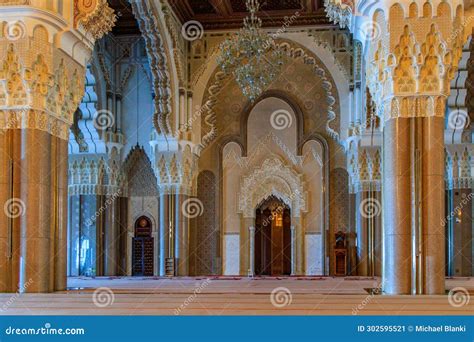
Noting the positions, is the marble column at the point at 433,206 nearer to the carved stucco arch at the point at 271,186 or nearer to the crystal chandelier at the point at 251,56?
the crystal chandelier at the point at 251,56

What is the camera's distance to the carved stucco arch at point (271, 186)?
1264 cm

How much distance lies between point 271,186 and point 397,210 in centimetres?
679

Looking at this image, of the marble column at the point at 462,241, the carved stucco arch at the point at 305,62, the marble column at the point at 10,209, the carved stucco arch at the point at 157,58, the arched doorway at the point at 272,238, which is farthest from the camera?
the arched doorway at the point at 272,238

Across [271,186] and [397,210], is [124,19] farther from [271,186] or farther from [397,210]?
[397,210]

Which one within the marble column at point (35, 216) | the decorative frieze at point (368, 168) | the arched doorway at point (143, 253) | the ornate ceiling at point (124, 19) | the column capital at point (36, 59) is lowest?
the arched doorway at point (143, 253)

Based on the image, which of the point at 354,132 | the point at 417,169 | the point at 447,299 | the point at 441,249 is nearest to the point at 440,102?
the point at 417,169

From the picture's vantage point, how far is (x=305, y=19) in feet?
40.2

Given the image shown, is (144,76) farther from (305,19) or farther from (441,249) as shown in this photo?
(441,249)

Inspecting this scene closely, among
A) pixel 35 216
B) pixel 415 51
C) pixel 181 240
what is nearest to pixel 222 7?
pixel 181 240

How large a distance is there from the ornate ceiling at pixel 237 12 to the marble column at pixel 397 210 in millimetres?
5938

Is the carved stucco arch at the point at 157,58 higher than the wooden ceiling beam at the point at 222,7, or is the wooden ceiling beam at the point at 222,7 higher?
the wooden ceiling beam at the point at 222,7

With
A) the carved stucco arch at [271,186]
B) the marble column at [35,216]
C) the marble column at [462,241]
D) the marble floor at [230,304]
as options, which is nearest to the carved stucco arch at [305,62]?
the carved stucco arch at [271,186]

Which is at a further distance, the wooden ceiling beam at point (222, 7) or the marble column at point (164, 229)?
the marble column at point (164, 229)

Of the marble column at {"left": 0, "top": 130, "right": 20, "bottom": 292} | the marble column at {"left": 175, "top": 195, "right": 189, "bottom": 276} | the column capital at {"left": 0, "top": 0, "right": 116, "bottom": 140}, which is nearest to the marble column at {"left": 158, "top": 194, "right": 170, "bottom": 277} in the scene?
the marble column at {"left": 175, "top": 195, "right": 189, "bottom": 276}
